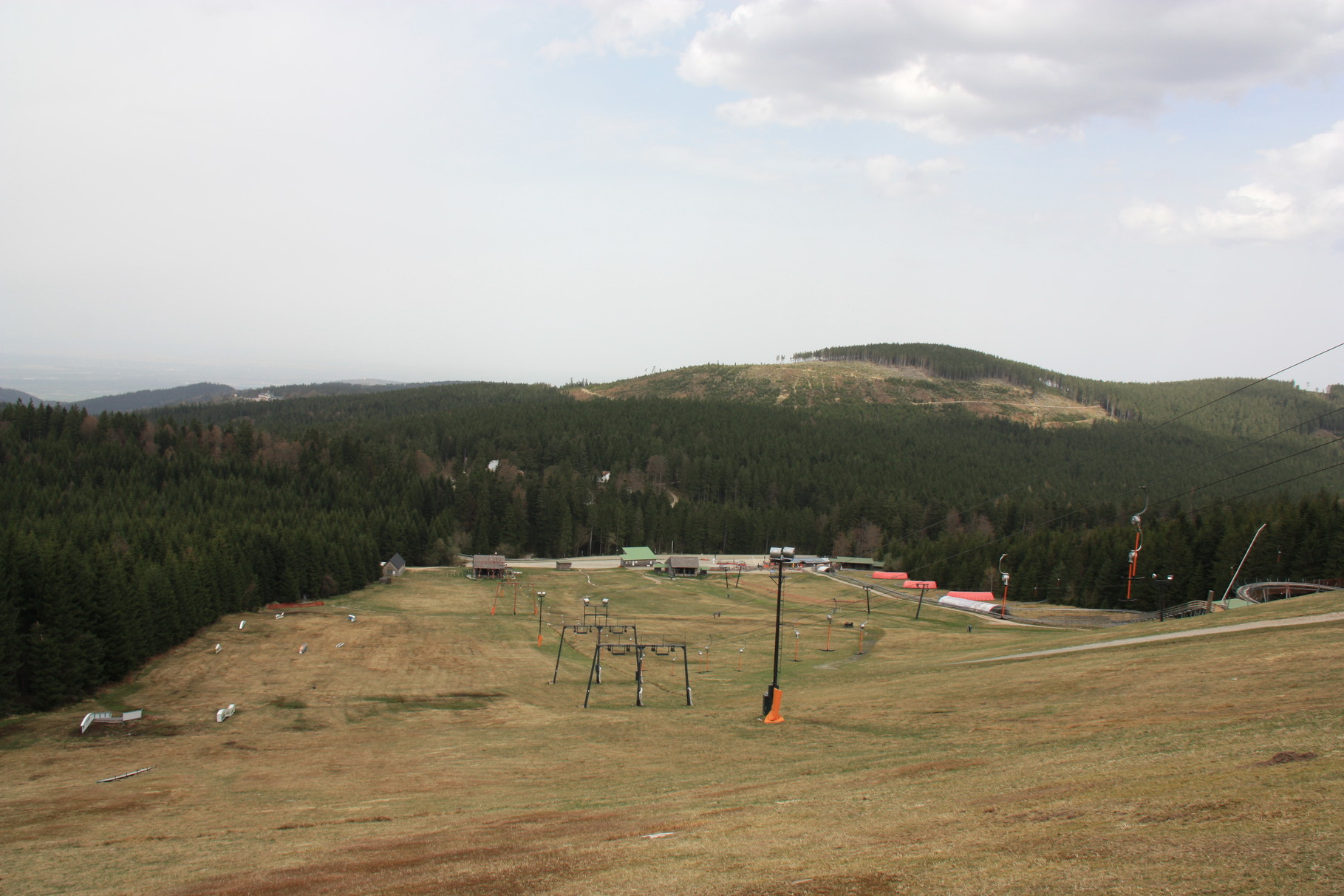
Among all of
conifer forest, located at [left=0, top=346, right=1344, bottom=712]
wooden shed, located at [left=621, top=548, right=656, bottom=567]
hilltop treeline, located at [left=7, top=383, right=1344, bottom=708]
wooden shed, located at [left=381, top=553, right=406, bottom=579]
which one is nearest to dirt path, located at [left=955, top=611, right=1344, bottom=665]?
conifer forest, located at [left=0, top=346, right=1344, bottom=712]

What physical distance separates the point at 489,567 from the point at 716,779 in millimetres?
73378

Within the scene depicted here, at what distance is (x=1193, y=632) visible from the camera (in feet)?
116

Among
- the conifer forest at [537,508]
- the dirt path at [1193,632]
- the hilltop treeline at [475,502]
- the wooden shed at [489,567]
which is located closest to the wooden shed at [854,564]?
the hilltop treeline at [475,502]

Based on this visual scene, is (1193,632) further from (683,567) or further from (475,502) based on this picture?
(475,502)

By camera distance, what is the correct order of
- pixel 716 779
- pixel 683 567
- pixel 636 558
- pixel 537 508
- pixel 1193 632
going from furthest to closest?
pixel 537 508
pixel 636 558
pixel 683 567
pixel 1193 632
pixel 716 779

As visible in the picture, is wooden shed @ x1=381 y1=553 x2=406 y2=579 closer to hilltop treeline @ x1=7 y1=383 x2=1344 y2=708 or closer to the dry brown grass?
hilltop treeline @ x1=7 y1=383 x2=1344 y2=708

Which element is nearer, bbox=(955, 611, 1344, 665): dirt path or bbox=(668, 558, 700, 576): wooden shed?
bbox=(955, 611, 1344, 665): dirt path

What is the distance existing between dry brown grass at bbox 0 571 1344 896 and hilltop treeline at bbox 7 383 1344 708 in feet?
22.7

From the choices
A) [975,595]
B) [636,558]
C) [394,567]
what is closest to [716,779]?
[975,595]

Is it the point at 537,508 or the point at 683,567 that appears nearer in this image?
the point at 683,567

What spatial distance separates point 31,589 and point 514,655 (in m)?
27.5

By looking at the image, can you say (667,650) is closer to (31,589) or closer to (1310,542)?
(31,589)

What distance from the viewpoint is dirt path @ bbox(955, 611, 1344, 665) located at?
32.7 metres

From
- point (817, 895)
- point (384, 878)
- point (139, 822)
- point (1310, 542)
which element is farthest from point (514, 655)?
point (1310, 542)
